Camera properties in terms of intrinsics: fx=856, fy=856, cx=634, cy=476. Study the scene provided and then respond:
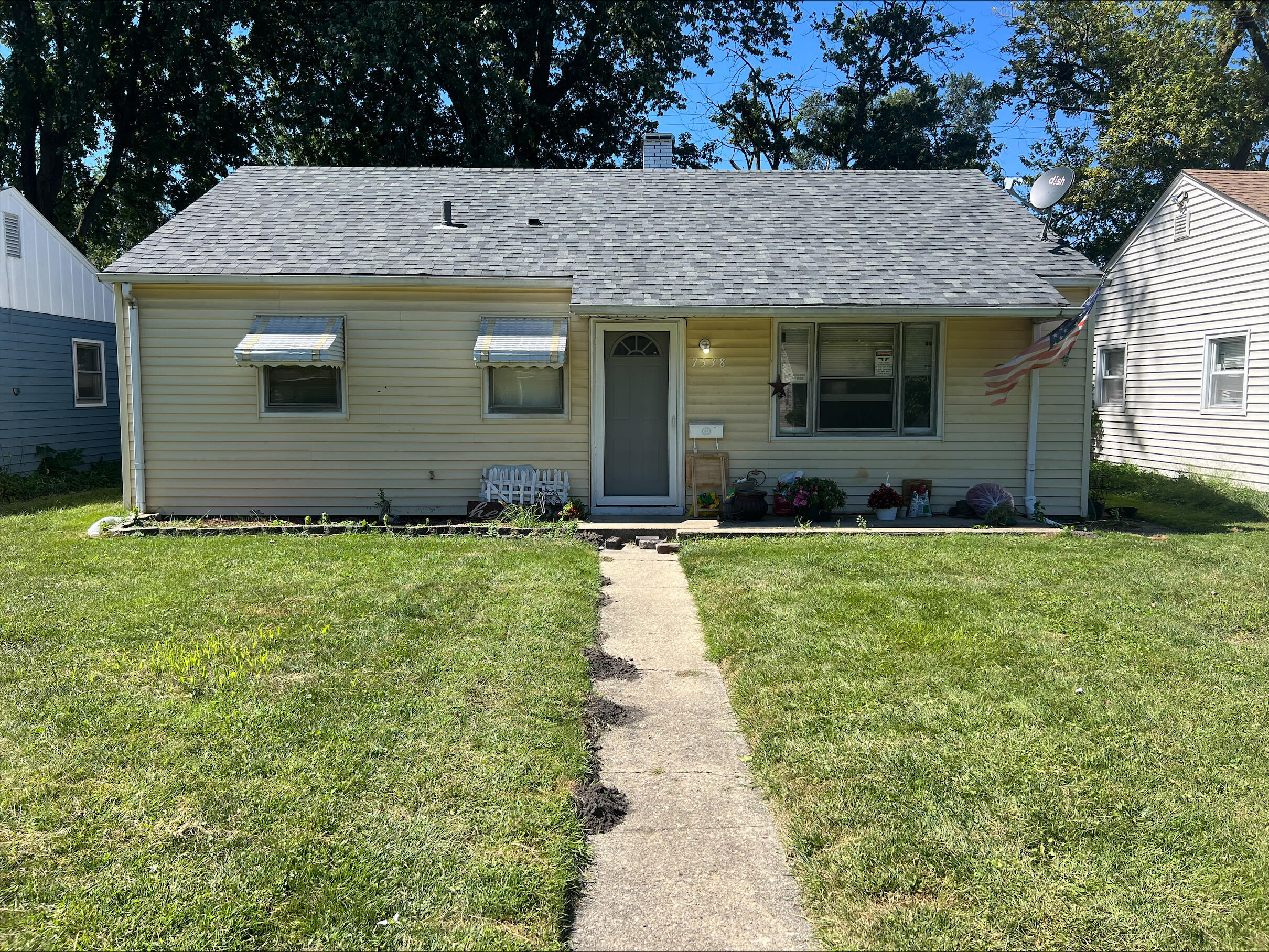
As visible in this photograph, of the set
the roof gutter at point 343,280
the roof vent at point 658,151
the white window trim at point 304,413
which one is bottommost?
the white window trim at point 304,413

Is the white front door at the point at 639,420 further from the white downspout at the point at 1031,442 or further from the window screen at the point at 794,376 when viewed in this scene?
the white downspout at the point at 1031,442

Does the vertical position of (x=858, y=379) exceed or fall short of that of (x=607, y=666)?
it exceeds it

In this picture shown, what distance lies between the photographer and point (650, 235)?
1155 cm

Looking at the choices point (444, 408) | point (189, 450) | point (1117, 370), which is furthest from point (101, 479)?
point (1117, 370)

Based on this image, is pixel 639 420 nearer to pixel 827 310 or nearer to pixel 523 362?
pixel 523 362

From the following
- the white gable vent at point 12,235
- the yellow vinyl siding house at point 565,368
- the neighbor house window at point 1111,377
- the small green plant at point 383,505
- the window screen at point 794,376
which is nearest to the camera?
the yellow vinyl siding house at point 565,368

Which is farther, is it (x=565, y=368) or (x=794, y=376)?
(x=794, y=376)

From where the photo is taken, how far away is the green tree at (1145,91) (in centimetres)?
2041

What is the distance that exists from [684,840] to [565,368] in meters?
7.62

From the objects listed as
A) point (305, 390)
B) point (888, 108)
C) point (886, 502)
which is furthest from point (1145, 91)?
point (305, 390)

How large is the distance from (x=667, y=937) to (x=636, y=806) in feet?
2.88

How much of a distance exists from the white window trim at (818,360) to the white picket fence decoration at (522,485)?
2655 mm

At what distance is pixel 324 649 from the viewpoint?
5293mm

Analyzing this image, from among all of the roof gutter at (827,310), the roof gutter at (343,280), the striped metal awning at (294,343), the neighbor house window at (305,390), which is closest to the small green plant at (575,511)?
the roof gutter at (827,310)
